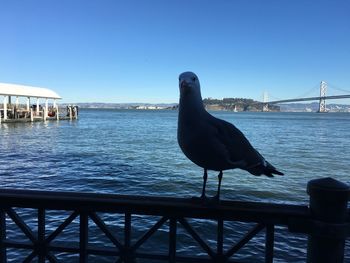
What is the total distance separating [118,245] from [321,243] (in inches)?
45.4

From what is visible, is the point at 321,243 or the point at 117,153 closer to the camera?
the point at 321,243

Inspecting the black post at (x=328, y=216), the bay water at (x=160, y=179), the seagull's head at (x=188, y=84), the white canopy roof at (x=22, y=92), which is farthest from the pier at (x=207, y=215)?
the white canopy roof at (x=22, y=92)

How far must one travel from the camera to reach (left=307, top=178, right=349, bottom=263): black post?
203 centimetres

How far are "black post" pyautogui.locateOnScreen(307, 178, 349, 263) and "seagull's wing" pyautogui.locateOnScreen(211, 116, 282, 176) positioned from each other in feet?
1.38

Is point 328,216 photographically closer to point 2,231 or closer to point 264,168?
point 264,168

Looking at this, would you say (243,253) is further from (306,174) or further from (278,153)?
(278,153)

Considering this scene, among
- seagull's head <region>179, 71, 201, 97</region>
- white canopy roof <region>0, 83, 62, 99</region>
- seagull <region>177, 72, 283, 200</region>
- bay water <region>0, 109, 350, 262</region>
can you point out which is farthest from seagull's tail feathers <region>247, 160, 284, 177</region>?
white canopy roof <region>0, 83, 62, 99</region>

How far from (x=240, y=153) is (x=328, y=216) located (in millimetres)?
665

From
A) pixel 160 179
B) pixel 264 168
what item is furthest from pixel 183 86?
pixel 160 179

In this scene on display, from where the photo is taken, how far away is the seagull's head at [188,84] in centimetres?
240

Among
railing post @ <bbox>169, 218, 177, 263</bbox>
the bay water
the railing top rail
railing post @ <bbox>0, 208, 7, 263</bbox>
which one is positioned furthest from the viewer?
the bay water

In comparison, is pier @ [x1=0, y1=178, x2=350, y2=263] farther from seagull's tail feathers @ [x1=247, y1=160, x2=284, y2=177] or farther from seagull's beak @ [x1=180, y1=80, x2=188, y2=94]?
seagull's beak @ [x1=180, y1=80, x2=188, y2=94]

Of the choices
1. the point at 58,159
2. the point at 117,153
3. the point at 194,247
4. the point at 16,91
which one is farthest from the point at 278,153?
the point at 16,91

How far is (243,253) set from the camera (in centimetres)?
784
